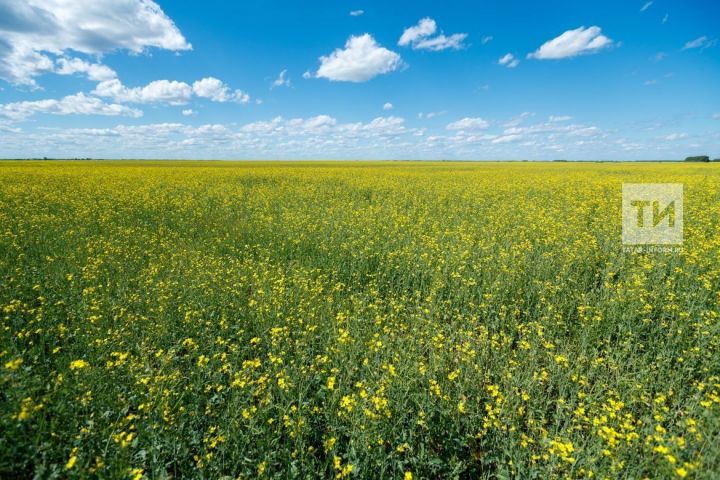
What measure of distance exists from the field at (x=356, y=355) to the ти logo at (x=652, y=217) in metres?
0.55

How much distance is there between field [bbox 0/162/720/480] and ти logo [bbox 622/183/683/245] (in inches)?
21.8

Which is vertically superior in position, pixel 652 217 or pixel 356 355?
pixel 652 217

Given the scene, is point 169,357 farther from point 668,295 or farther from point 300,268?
point 668,295

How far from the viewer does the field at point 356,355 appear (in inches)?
108

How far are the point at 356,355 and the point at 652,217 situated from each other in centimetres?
1170

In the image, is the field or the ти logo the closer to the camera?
the field

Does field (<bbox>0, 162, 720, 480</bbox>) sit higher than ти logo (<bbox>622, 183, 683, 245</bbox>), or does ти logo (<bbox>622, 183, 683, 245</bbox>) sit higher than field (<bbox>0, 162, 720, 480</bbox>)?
ти logo (<bbox>622, 183, 683, 245</bbox>)

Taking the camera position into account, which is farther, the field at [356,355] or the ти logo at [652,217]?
the ти logo at [652,217]

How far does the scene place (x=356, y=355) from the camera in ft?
13.3

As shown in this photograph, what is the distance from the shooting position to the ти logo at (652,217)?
845 centimetres

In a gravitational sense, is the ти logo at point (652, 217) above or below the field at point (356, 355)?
above

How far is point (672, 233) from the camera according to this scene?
8.86 meters

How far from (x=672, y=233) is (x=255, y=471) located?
11.2m

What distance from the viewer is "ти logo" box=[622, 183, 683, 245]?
8.45m
